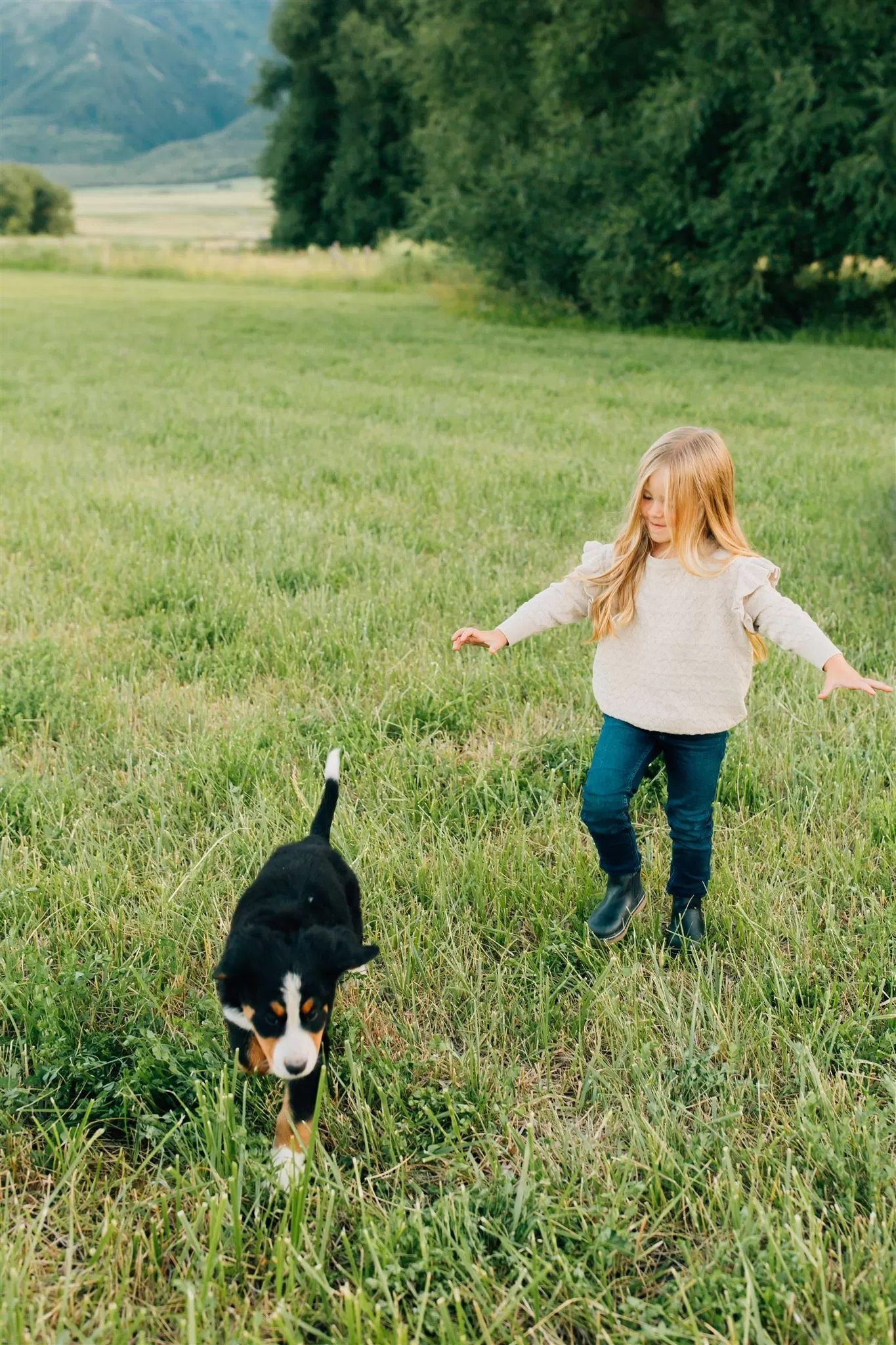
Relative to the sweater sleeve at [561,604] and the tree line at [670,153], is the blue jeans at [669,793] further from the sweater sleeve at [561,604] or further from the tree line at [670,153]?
the tree line at [670,153]

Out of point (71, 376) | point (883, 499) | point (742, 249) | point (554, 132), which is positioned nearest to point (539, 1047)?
point (883, 499)

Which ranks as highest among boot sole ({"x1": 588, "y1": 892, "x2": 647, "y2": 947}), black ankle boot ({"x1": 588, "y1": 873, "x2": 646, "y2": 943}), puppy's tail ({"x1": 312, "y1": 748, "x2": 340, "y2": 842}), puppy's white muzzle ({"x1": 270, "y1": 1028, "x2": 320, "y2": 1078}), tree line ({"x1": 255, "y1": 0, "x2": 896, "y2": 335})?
tree line ({"x1": 255, "y1": 0, "x2": 896, "y2": 335})

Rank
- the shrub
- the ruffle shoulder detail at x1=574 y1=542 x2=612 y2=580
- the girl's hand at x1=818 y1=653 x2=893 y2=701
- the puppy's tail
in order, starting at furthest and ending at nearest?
the shrub → the ruffle shoulder detail at x1=574 y1=542 x2=612 y2=580 → the puppy's tail → the girl's hand at x1=818 y1=653 x2=893 y2=701

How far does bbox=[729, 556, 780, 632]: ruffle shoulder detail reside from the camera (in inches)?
101

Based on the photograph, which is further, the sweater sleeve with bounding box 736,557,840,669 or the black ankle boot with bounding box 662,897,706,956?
the black ankle boot with bounding box 662,897,706,956

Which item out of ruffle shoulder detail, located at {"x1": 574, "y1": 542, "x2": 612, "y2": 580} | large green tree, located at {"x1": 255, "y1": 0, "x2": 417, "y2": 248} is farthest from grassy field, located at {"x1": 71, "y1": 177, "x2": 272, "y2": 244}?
ruffle shoulder detail, located at {"x1": 574, "y1": 542, "x2": 612, "y2": 580}

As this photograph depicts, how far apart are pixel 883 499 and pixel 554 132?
60.6ft

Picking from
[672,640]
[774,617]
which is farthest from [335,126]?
[774,617]

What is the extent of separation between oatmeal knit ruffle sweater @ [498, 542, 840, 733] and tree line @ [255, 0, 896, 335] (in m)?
17.7

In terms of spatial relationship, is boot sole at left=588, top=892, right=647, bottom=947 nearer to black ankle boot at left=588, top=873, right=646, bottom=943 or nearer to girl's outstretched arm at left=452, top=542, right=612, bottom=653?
black ankle boot at left=588, top=873, right=646, bottom=943

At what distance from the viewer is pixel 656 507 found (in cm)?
265

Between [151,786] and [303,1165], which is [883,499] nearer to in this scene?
[151,786]

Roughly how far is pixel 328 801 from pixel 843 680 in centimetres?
126

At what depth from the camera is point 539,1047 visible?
2.37m
